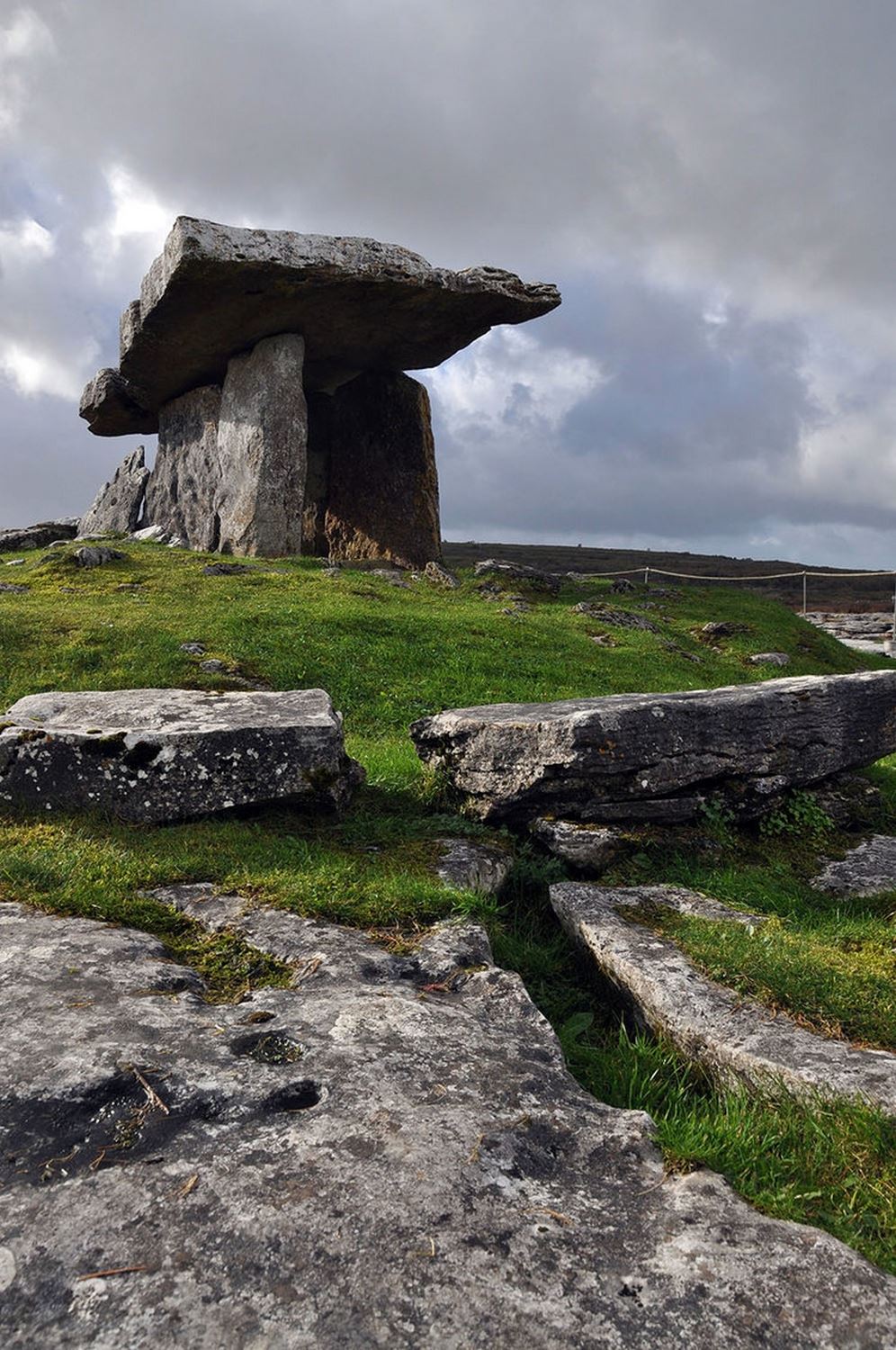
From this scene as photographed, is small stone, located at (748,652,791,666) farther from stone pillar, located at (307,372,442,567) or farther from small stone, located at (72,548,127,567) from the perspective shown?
small stone, located at (72,548,127,567)

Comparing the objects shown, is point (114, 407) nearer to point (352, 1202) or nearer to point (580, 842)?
point (580, 842)

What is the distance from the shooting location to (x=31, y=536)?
94.1 feet

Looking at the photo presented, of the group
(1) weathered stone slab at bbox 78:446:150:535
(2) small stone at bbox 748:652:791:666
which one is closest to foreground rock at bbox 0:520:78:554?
(1) weathered stone slab at bbox 78:446:150:535

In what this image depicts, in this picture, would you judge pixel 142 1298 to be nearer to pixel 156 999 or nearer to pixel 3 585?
pixel 156 999

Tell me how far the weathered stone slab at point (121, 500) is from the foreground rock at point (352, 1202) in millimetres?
27239

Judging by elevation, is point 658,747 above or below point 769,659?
above

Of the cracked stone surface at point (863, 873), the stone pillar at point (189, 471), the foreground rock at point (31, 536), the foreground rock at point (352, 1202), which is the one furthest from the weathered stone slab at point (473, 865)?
the foreground rock at point (31, 536)

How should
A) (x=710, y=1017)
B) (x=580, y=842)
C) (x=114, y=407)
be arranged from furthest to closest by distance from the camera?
1. (x=114, y=407)
2. (x=580, y=842)
3. (x=710, y=1017)

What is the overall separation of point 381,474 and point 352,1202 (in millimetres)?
25664

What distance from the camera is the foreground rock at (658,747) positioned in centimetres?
830

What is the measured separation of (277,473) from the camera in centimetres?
2450

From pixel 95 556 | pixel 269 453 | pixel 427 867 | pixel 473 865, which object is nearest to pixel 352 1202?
pixel 427 867

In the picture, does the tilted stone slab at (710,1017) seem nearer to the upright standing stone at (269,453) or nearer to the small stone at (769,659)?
the small stone at (769,659)

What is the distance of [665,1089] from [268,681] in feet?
33.3
